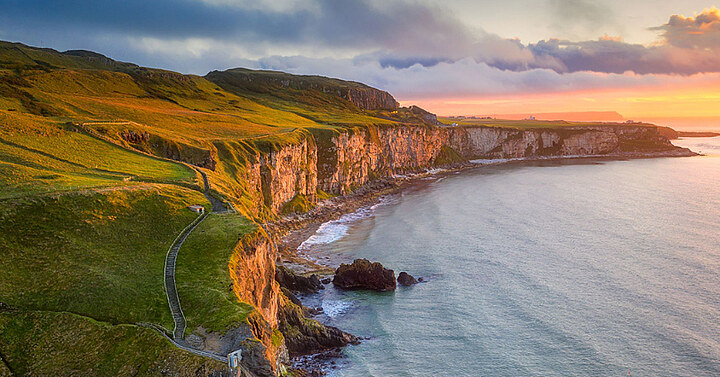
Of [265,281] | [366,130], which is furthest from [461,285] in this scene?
[366,130]

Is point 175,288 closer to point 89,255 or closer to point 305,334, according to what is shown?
point 89,255

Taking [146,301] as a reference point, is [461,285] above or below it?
below

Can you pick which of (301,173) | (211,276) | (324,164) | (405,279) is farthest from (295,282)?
(324,164)

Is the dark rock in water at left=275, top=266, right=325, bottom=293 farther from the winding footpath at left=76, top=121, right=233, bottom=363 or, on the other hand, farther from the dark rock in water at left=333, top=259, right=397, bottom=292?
the winding footpath at left=76, top=121, right=233, bottom=363

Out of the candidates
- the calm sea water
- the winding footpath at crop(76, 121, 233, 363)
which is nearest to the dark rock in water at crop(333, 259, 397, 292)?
the calm sea water

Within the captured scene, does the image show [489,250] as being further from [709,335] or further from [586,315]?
[709,335]

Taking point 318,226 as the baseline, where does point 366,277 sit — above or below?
above

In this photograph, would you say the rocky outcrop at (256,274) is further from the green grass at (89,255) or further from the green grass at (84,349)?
the green grass at (84,349)
